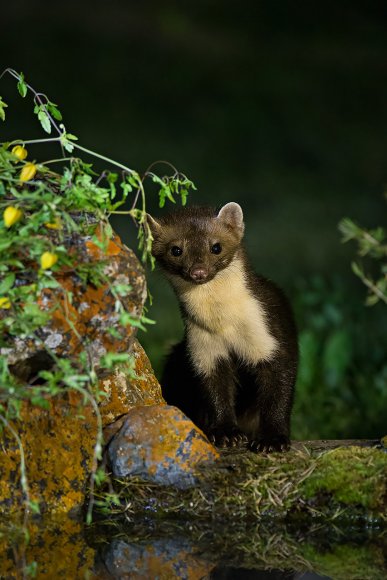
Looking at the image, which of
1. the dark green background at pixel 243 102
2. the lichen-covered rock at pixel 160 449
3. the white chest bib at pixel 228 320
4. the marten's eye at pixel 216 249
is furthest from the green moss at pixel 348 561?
the dark green background at pixel 243 102

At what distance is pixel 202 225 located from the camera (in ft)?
23.6

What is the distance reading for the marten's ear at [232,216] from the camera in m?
7.29

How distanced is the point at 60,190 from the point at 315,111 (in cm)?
1346

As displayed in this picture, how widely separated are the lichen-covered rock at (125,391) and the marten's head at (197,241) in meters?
0.62

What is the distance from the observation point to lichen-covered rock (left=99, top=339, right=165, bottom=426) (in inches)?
243

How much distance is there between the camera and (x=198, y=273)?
686 centimetres

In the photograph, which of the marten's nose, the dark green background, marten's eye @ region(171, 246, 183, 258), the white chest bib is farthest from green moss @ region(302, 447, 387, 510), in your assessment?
the dark green background

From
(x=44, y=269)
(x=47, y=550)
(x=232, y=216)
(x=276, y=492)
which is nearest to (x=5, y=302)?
(x=44, y=269)

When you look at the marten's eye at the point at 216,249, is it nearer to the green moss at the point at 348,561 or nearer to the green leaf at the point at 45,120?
the green leaf at the point at 45,120

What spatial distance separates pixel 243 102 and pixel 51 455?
46.1ft

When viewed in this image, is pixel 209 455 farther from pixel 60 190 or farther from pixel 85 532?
pixel 60 190

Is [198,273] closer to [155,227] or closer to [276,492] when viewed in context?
[155,227]

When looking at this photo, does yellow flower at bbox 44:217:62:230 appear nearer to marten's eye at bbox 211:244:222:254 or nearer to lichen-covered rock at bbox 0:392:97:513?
lichen-covered rock at bbox 0:392:97:513

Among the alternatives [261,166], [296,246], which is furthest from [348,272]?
[261,166]
